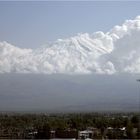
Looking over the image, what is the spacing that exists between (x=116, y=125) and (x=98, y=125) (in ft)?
Result: 7.43

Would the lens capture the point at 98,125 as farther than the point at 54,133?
Yes

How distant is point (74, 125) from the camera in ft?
139

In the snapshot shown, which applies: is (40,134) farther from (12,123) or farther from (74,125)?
(12,123)

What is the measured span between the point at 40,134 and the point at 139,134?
8203 millimetres

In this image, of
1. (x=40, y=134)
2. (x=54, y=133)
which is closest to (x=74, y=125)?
(x=40, y=134)

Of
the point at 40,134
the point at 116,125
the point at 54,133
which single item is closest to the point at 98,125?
the point at 116,125

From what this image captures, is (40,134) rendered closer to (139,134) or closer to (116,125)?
(139,134)

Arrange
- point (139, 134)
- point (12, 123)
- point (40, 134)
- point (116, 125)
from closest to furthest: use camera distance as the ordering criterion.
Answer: point (139, 134)
point (40, 134)
point (116, 125)
point (12, 123)

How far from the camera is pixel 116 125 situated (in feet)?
139

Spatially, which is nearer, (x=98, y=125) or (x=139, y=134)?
(x=139, y=134)

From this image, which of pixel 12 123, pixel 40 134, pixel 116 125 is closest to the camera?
pixel 40 134

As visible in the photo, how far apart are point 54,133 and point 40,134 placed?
3.92m

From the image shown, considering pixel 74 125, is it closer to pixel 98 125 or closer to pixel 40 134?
pixel 98 125

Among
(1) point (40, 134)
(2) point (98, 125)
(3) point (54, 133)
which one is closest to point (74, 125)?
(2) point (98, 125)
